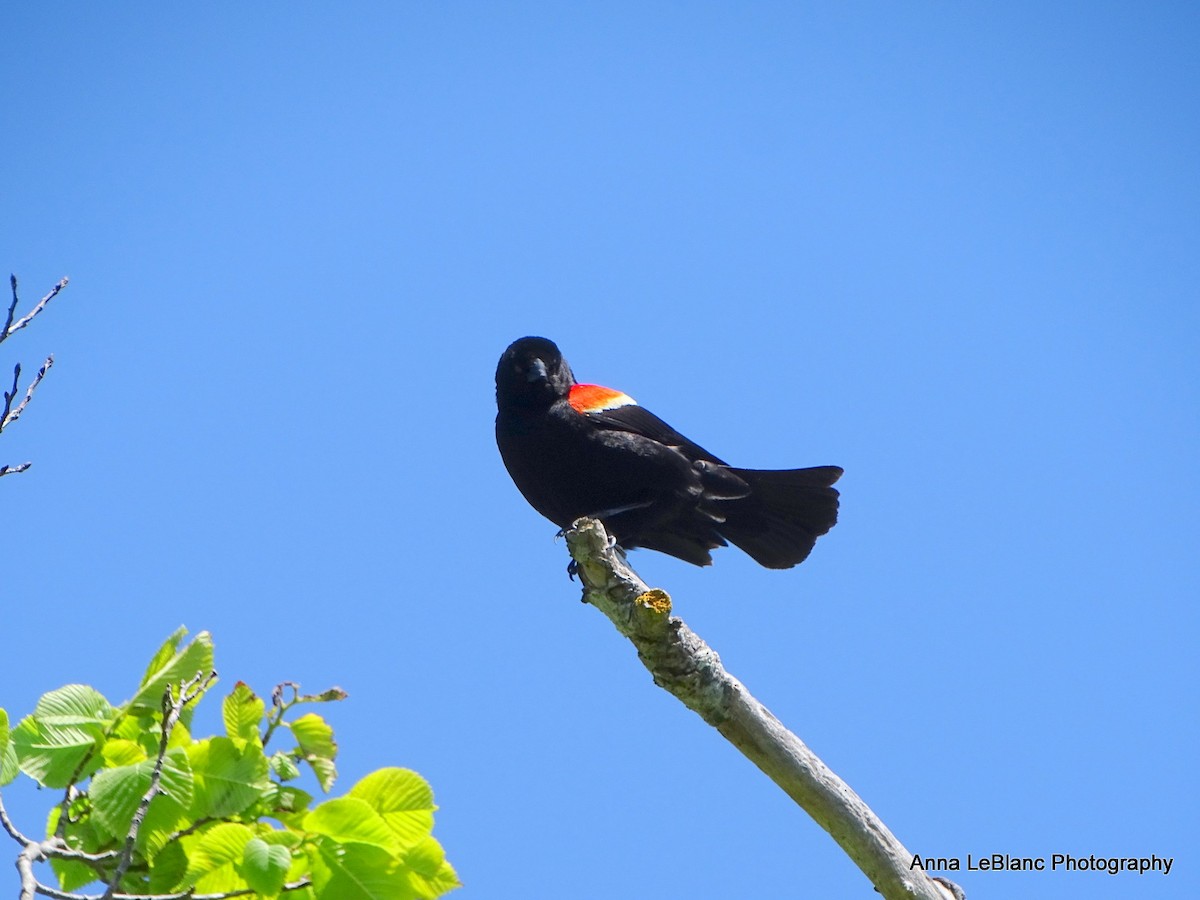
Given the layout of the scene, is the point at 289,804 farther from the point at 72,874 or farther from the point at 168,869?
the point at 72,874

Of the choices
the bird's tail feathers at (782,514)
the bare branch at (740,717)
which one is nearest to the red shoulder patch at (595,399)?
the bird's tail feathers at (782,514)

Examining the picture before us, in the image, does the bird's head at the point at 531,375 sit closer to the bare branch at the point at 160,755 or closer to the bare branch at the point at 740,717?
the bare branch at the point at 740,717

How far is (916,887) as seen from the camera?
10.2ft

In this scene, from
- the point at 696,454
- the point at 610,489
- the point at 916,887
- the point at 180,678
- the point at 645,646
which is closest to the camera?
the point at 180,678

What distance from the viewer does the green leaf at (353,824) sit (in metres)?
2.00

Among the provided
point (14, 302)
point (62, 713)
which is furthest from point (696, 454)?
point (62, 713)

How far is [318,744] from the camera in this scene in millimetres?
2156

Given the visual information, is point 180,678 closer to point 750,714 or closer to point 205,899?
point 205,899

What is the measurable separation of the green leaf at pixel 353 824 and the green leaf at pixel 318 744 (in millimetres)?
152

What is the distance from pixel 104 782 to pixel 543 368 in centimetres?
420

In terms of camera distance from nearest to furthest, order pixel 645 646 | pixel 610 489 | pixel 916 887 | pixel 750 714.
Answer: pixel 916 887
pixel 750 714
pixel 645 646
pixel 610 489

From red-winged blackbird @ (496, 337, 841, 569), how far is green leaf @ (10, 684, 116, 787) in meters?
3.80

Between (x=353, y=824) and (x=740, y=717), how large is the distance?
1656 mm

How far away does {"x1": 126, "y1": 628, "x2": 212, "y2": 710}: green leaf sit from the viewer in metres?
2.11
